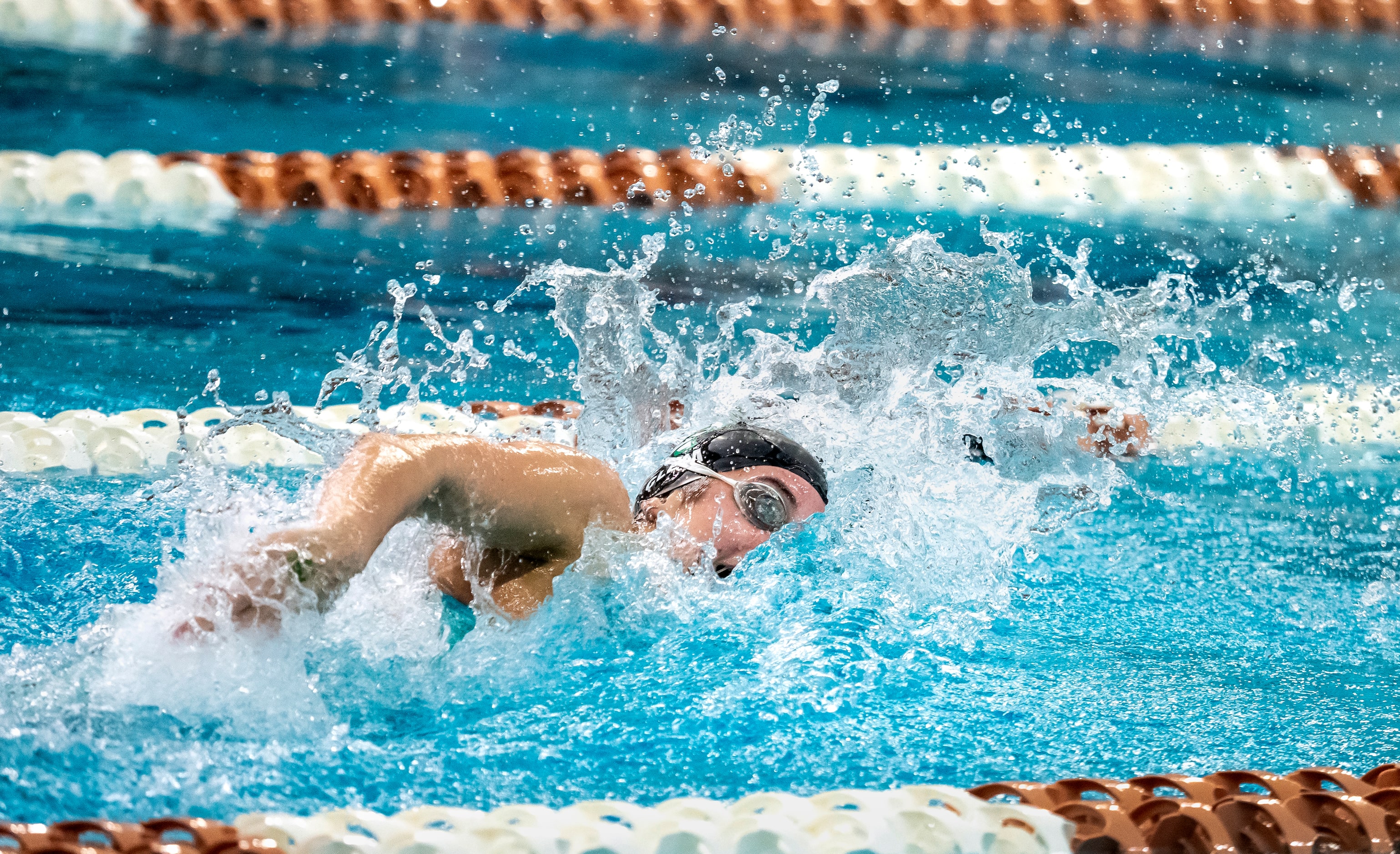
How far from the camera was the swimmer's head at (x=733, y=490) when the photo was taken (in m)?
1.95

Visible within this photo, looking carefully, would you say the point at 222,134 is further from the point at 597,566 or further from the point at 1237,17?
the point at 1237,17

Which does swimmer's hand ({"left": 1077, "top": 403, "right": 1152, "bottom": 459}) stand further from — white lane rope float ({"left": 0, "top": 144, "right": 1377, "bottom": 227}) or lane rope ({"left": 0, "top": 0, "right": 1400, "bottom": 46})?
lane rope ({"left": 0, "top": 0, "right": 1400, "bottom": 46})

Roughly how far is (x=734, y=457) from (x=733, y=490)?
77mm

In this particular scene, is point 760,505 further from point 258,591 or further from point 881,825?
point 258,591

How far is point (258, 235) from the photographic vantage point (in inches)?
131

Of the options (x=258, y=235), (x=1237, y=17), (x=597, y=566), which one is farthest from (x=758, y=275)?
(x=1237, y=17)

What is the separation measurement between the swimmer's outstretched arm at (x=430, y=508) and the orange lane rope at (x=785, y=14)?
2.82 m

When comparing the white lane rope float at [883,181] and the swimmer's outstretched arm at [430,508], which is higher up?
the white lane rope float at [883,181]

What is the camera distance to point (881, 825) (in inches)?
50.3

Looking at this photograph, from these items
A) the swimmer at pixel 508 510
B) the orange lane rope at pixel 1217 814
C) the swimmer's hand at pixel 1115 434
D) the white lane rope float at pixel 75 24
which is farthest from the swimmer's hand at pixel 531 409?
the white lane rope float at pixel 75 24

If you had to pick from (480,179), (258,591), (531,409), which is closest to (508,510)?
(258,591)

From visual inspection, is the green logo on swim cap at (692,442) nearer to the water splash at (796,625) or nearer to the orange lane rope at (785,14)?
the water splash at (796,625)

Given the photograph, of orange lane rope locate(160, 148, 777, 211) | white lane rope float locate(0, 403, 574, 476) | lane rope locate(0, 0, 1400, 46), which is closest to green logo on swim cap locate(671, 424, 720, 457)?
white lane rope float locate(0, 403, 574, 476)

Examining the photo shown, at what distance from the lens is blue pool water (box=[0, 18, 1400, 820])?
57.3 inches
